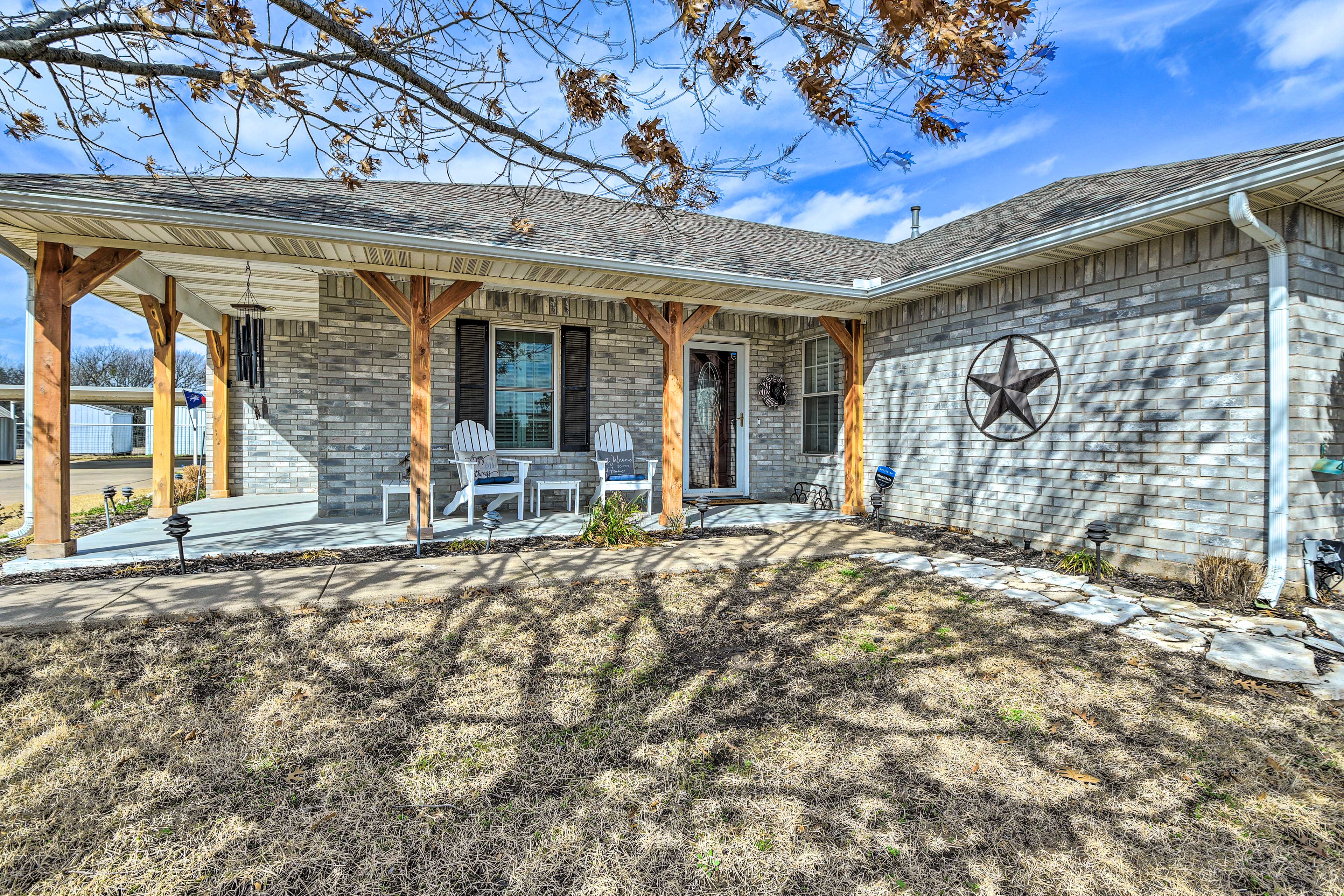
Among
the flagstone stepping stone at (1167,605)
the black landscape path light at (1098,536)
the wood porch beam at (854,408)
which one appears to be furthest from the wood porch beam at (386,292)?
the flagstone stepping stone at (1167,605)

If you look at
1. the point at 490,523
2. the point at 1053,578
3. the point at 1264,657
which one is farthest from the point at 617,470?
the point at 1264,657

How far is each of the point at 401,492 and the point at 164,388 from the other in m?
2.53

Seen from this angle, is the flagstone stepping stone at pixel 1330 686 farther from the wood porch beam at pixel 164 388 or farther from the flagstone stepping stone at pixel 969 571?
the wood porch beam at pixel 164 388

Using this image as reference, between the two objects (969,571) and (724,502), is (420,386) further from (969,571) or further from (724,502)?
(969,571)

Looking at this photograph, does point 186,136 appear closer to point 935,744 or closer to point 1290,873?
point 935,744

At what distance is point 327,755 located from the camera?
2.05 m

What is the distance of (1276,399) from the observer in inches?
138

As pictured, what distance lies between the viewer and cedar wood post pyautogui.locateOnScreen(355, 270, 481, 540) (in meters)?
4.97

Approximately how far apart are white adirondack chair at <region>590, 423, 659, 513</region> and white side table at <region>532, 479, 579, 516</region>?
21 cm

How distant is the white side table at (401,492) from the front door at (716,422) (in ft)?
10.2

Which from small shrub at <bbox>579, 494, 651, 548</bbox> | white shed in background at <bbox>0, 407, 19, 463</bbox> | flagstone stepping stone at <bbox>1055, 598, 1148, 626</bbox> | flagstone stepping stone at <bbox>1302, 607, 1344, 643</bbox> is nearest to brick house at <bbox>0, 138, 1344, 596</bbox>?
flagstone stepping stone at <bbox>1302, 607, 1344, 643</bbox>

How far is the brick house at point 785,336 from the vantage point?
3.71m

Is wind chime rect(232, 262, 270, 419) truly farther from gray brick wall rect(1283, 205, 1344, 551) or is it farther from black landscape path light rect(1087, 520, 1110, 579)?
gray brick wall rect(1283, 205, 1344, 551)

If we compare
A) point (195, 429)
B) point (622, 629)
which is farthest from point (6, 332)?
point (622, 629)
